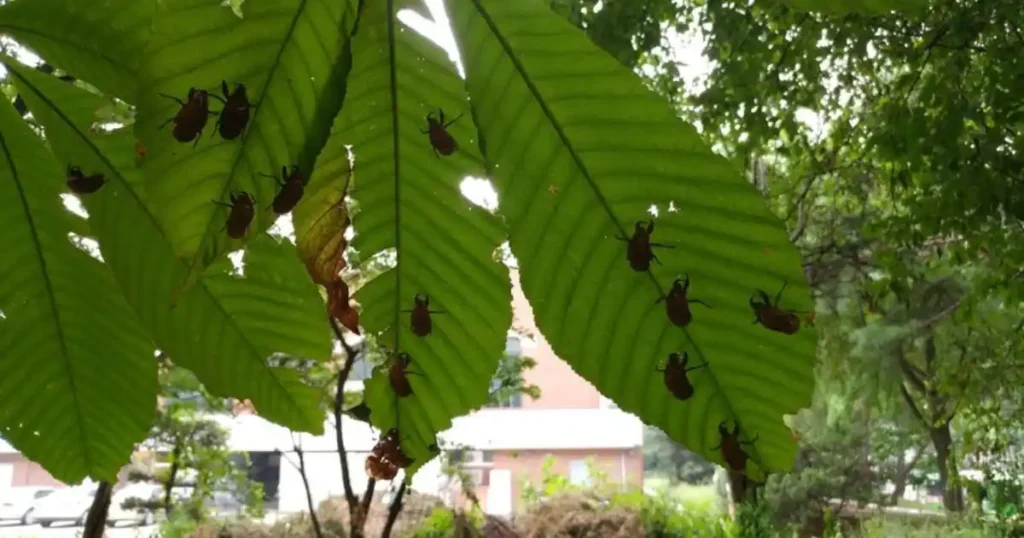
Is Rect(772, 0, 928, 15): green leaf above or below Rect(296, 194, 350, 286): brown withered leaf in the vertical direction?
above

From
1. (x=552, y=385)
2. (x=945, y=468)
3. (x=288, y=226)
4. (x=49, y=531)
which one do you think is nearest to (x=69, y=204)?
(x=288, y=226)

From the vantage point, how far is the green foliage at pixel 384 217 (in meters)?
0.27

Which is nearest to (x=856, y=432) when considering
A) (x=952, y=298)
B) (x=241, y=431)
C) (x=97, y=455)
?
(x=952, y=298)

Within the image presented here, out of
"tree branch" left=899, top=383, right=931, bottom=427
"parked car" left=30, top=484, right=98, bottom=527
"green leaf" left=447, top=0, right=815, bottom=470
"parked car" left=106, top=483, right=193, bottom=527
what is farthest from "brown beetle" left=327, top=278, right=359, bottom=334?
"tree branch" left=899, top=383, right=931, bottom=427

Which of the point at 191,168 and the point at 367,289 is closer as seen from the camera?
the point at 191,168

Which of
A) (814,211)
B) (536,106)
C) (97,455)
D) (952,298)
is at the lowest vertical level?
(97,455)

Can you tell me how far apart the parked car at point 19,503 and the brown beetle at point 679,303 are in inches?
167

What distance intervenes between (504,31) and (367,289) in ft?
0.44

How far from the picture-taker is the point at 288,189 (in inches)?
11.1

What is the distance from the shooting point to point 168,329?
1.32ft

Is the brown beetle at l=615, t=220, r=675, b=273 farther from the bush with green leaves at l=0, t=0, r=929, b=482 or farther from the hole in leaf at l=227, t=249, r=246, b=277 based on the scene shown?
the hole in leaf at l=227, t=249, r=246, b=277

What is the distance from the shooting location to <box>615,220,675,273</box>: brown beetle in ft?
0.95

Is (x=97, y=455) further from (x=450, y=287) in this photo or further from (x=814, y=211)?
(x=814, y=211)

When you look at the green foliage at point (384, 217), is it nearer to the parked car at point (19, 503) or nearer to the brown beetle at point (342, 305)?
the brown beetle at point (342, 305)
